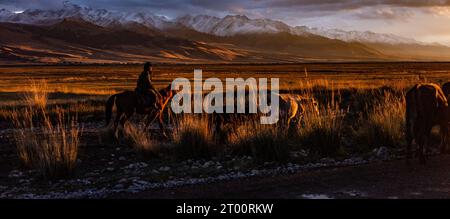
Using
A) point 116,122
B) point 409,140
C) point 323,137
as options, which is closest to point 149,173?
point 323,137

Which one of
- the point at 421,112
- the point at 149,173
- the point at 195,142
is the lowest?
the point at 149,173

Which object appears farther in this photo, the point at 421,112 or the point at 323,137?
the point at 323,137

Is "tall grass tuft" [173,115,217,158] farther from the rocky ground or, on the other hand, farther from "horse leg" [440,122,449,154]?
"horse leg" [440,122,449,154]

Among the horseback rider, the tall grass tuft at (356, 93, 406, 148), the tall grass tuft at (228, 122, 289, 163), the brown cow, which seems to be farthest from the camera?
the horseback rider

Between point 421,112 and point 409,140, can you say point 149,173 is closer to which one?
point 409,140

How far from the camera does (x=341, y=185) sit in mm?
8125

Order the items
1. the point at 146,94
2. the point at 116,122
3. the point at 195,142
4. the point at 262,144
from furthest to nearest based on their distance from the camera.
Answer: the point at 146,94 < the point at 116,122 < the point at 195,142 < the point at 262,144

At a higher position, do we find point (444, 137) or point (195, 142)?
point (444, 137)

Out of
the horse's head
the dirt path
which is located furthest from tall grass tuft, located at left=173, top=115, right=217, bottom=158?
the horse's head

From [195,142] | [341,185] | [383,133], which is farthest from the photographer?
[383,133]

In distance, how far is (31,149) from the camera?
10930 millimetres

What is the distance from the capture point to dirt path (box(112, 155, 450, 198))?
24.7 feet

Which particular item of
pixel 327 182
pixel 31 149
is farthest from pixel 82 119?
pixel 327 182
